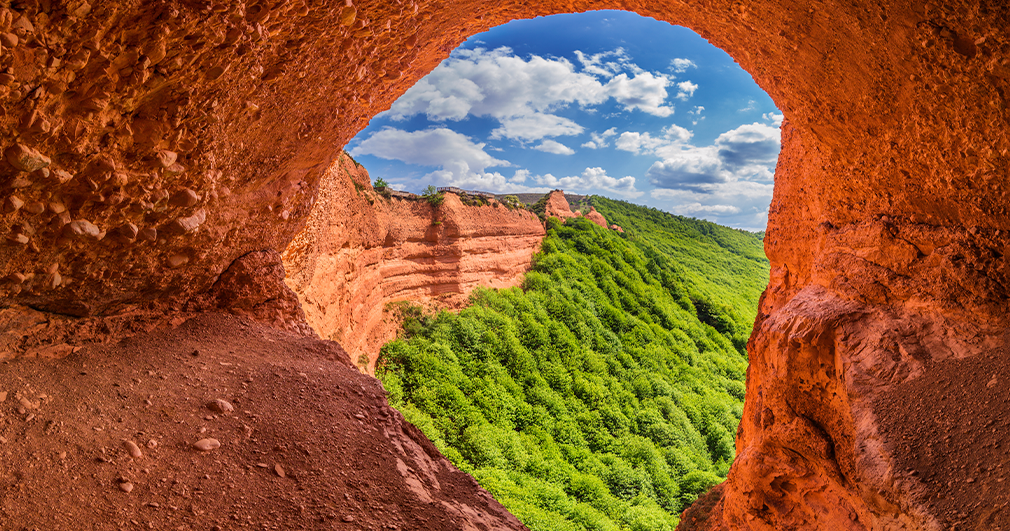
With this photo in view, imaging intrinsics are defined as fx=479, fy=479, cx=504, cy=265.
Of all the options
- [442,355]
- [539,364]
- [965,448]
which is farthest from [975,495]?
[539,364]

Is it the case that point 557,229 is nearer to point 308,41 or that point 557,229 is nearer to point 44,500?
point 308,41

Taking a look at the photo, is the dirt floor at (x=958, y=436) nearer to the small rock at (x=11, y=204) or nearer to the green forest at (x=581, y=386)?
the small rock at (x=11, y=204)

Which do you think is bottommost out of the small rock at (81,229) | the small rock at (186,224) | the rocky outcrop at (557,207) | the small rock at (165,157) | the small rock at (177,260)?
the small rock at (177,260)

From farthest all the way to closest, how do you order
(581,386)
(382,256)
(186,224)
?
(581,386) → (382,256) → (186,224)

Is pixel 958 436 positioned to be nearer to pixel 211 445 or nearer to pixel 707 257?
pixel 211 445

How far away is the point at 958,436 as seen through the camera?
2648mm

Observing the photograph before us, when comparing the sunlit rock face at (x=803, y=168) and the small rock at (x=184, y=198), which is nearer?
the sunlit rock face at (x=803, y=168)

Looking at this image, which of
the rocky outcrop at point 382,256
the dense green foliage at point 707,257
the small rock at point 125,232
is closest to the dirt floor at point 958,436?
the small rock at point 125,232

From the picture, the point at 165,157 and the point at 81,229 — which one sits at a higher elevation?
the point at 165,157

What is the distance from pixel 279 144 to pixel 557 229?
56.9ft

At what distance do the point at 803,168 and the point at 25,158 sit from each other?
5.52 m

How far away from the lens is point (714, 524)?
5.04 meters

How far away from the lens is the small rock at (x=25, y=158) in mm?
1989

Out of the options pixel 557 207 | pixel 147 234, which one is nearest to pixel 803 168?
pixel 147 234
